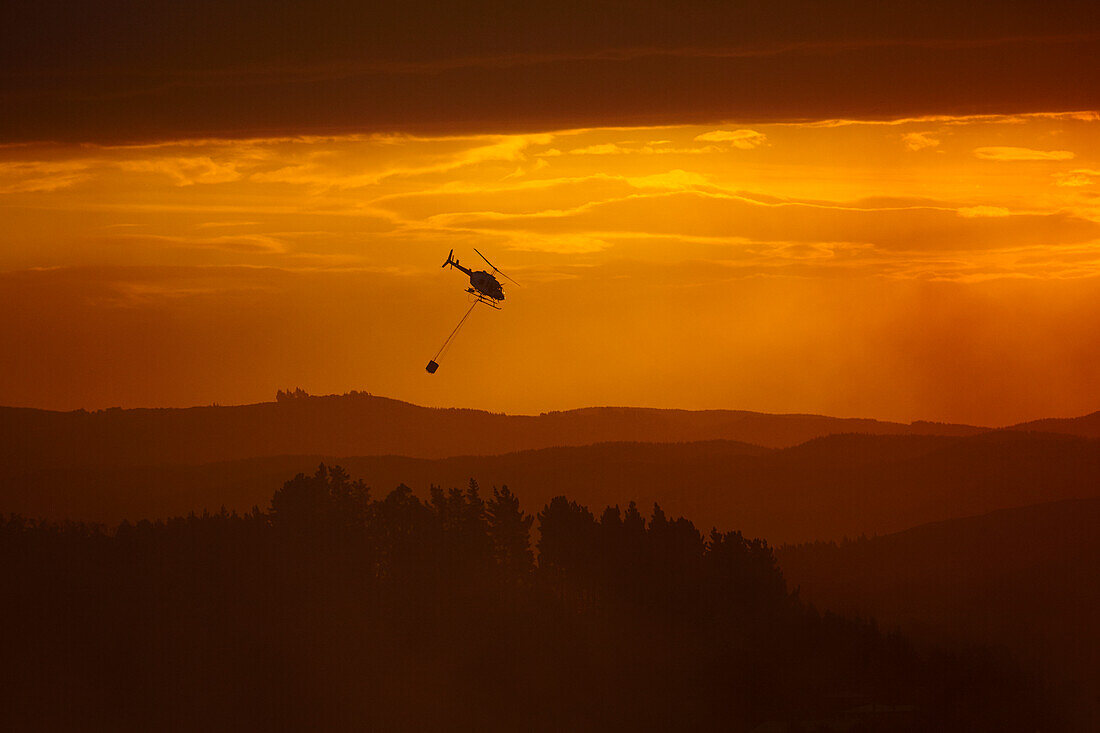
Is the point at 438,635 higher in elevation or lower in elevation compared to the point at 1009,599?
lower

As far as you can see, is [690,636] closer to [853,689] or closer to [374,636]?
[853,689]

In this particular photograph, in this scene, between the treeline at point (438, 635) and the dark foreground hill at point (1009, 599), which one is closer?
the treeline at point (438, 635)

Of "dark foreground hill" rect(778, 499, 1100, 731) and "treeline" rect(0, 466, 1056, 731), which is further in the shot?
"dark foreground hill" rect(778, 499, 1100, 731)

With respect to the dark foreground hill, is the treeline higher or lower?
lower

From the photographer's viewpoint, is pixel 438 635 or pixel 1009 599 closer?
pixel 438 635

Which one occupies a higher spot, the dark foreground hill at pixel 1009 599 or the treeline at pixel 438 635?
the dark foreground hill at pixel 1009 599

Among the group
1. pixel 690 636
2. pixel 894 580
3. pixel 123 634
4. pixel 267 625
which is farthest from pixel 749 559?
pixel 894 580
